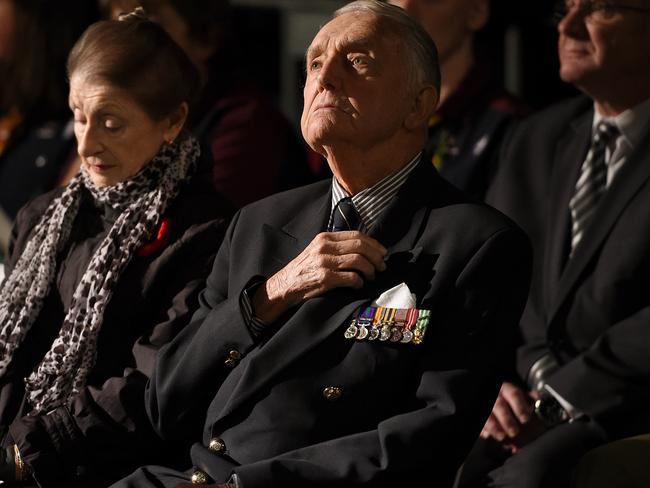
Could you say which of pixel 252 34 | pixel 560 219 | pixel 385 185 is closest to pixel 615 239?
pixel 560 219

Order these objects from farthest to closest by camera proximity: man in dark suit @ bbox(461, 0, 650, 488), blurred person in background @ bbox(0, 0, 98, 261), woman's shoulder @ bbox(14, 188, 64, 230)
A: blurred person in background @ bbox(0, 0, 98, 261) → woman's shoulder @ bbox(14, 188, 64, 230) → man in dark suit @ bbox(461, 0, 650, 488)

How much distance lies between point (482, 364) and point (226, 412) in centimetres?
56

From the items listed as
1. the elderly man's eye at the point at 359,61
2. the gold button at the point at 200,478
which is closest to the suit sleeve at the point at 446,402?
the gold button at the point at 200,478

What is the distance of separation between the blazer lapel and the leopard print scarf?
3.71ft

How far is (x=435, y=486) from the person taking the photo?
2.65 m

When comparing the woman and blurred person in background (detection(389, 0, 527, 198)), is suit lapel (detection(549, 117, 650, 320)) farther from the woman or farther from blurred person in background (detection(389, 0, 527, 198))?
the woman

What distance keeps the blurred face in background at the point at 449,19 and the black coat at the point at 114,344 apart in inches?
57.0

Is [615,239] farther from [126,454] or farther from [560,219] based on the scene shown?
[126,454]

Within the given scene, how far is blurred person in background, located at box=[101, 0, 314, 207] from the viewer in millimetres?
4559

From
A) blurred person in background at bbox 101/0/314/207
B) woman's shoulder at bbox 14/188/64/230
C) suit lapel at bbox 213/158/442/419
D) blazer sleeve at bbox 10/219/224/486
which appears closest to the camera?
suit lapel at bbox 213/158/442/419

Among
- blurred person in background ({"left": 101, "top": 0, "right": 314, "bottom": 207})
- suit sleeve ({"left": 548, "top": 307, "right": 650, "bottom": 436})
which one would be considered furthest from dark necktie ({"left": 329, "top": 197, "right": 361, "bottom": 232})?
blurred person in background ({"left": 101, "top": 0, "right": 314, "bottom": 207})

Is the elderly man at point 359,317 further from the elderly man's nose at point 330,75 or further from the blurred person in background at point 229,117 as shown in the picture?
the blurred person in background at point 229,117

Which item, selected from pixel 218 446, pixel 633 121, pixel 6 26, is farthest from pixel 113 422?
pixel 6 26

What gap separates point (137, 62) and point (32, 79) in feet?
9.06
